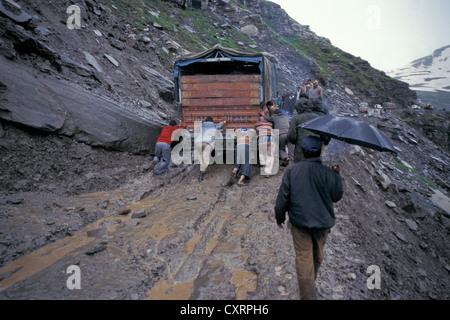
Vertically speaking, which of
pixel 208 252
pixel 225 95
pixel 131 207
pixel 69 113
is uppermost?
pixel 225 95

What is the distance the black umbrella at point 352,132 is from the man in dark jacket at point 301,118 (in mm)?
1442

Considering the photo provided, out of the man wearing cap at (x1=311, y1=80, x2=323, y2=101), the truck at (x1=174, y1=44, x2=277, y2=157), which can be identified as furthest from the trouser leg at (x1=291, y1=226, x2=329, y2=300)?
the man wearing cap at (x1=311, y1=80, x2=323, y2=101)

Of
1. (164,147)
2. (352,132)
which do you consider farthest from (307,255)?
(164,147)

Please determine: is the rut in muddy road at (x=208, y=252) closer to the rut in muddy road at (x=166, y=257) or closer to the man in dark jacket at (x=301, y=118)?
the rut in muddy road at (x=166, y=257)

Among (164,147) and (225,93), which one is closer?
(164,147)

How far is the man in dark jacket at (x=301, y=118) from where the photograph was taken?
4.16 metres

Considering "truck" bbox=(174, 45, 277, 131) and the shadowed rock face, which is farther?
"truck" bbox=(174, 45, 277, 131)

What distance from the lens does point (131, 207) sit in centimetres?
496

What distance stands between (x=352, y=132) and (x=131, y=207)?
4.34m

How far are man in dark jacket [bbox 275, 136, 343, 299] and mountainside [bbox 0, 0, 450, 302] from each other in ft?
1.51

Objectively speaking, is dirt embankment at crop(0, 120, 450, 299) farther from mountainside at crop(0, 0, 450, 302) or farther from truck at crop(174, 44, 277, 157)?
truck at crop(174, 44, 277, 157)

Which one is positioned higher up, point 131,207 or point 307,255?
point 307,255

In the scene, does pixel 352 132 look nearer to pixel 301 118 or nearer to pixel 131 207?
pixel 301 118

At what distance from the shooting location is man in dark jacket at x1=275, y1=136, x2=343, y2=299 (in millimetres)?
2242
